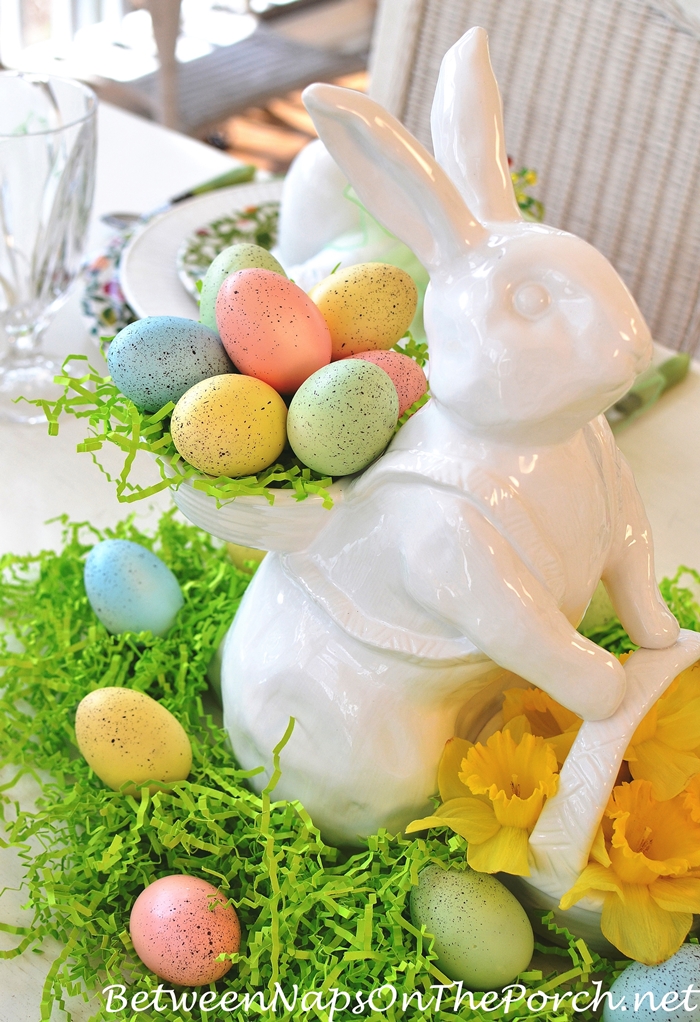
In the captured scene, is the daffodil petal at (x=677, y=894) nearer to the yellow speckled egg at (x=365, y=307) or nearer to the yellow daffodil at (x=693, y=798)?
the yellow daffodil at (x=693, y=798)

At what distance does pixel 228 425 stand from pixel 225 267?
0.45 feet

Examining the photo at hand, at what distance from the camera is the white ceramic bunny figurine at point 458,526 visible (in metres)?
0.48

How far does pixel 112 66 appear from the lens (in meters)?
2.99

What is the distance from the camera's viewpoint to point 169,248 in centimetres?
102

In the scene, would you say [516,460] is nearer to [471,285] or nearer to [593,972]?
[471,285]

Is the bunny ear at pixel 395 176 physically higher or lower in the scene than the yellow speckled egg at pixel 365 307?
higher

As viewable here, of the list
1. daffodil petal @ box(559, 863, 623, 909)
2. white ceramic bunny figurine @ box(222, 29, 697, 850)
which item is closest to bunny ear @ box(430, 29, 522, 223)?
white ceramic bunny figurine @ box(222, 29, 697, 850)

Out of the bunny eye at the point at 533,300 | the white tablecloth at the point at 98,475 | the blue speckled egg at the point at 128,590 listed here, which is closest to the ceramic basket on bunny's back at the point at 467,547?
the bunny eye at the point at 533,300

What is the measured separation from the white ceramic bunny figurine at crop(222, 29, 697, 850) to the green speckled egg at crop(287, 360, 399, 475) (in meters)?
0.01

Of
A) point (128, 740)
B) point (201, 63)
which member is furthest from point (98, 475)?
point (201, 63)

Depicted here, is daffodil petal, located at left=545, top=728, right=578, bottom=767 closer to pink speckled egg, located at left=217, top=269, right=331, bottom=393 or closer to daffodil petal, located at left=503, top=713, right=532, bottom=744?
daffodil petal, located at left=503, top=713, right=532, bottom=744

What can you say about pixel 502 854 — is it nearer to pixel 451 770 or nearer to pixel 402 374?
pixel 451 770

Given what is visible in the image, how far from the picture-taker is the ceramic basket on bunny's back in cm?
48

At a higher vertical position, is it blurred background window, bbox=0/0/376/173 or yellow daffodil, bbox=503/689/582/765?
yellow daffodil, bbox=503/689/582/765
